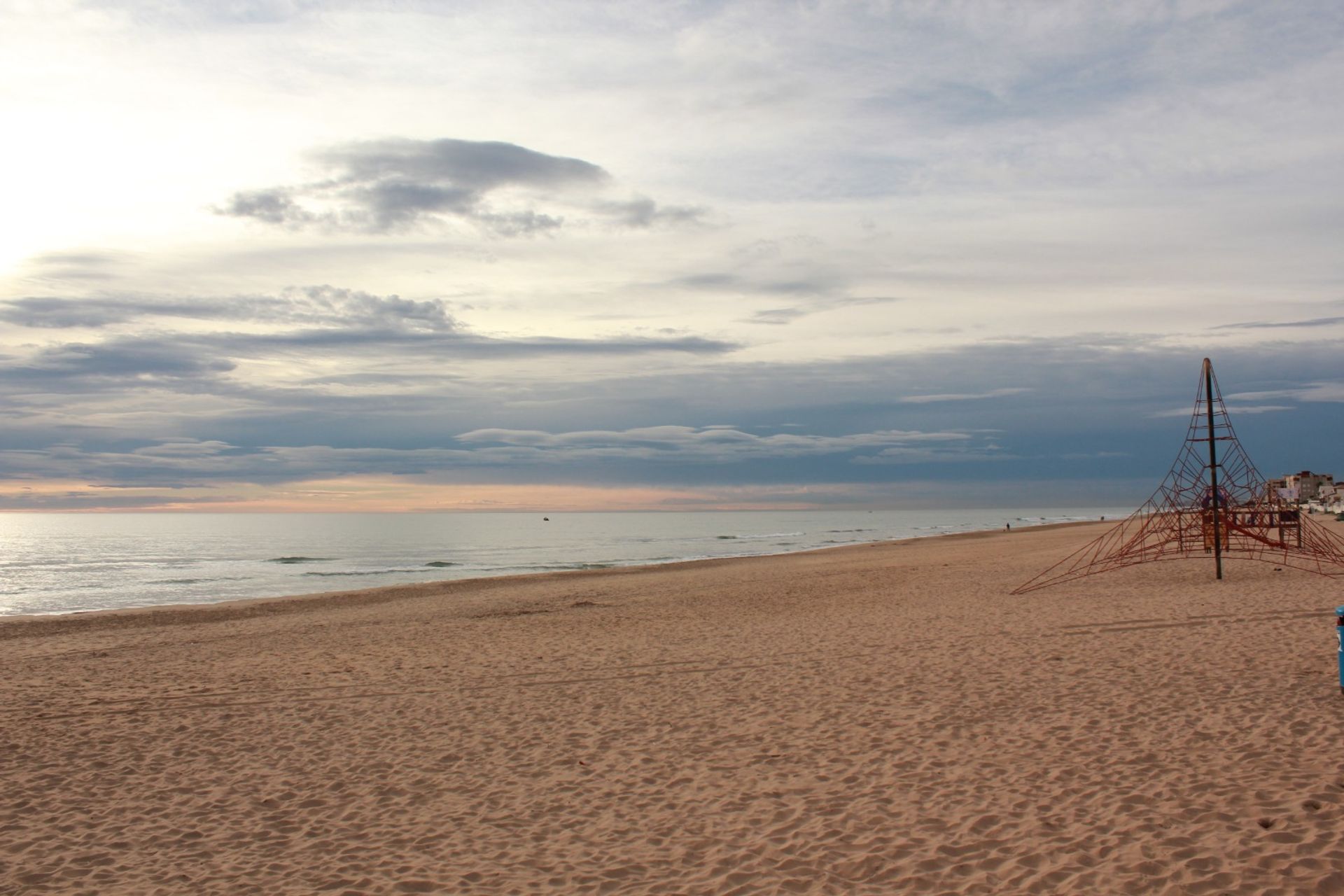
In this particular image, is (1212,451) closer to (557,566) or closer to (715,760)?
(715,760)

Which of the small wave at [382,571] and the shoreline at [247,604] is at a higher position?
the shoreline at [247,604]

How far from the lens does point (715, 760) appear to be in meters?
7.85

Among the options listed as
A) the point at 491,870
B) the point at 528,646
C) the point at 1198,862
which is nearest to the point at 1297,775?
the point at 1198,862

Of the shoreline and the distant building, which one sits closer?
the shoreline

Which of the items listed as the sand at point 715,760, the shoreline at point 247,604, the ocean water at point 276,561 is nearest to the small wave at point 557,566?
the ocean water at point 276,561

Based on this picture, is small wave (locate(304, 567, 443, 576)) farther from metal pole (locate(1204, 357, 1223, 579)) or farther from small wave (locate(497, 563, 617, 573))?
metal pole (locate(1204, 357, 1223, 579))

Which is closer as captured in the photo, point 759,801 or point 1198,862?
point 1198,862

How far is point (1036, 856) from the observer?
542 centimetres

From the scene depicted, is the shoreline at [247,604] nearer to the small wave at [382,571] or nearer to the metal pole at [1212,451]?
the small wave at [382,571]

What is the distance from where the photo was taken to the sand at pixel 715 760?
5621mm

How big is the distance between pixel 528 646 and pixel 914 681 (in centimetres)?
692

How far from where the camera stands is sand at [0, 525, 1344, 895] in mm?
5621

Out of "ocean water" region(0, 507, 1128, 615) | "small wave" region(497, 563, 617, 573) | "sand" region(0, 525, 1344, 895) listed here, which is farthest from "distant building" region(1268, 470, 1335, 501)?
"sand" region(0, 525, 1344, 895)

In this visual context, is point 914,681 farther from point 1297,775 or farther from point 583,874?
point 583,874
